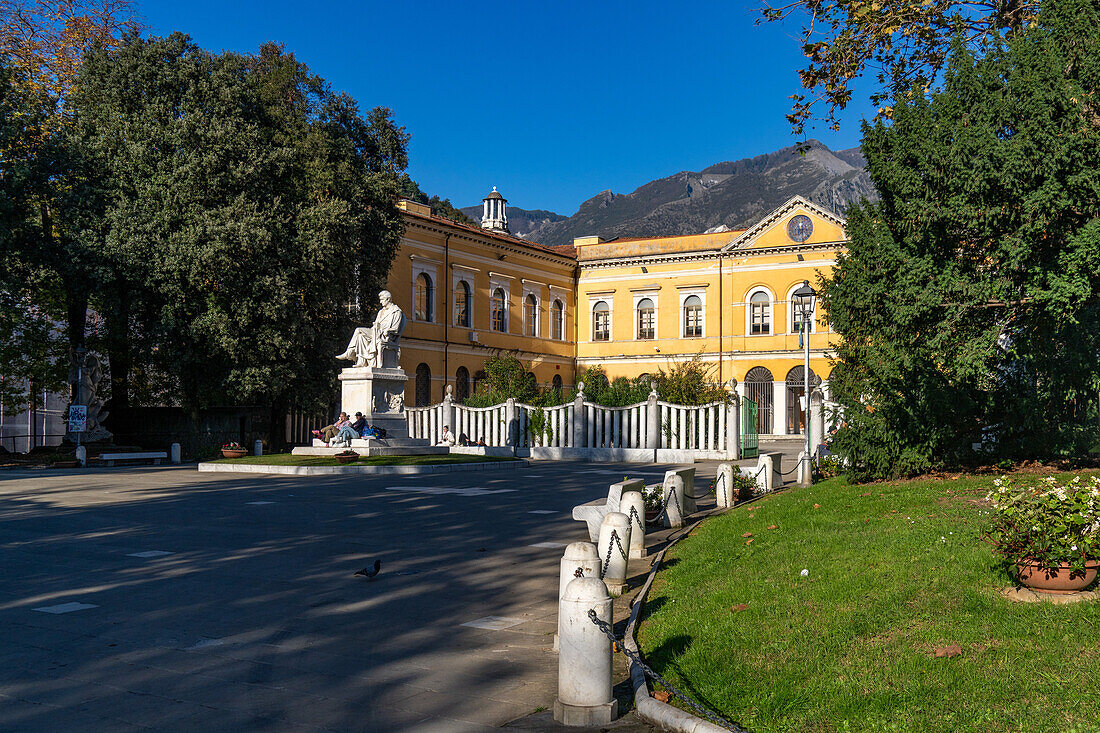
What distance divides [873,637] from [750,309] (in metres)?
46.8

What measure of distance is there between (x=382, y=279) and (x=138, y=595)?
28189 mm

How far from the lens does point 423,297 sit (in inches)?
1763

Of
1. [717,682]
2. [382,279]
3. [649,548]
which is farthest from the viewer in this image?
[382,279]

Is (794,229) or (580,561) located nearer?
(580,561)

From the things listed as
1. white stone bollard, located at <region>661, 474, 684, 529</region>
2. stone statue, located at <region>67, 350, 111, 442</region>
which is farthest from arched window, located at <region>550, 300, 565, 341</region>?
white stone bollard, located at <region>661, 474, 684, 529</region>

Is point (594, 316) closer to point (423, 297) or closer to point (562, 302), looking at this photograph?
point (562, 302)

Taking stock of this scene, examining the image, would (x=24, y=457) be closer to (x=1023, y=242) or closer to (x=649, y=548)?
(x=649, y=548)

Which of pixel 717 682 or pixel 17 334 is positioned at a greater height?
pixel 17 334

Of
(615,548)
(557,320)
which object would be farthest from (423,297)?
(615,548)

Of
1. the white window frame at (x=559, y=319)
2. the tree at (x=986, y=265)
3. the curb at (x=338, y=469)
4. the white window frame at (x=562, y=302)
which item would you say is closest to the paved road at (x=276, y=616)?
the tree at (x=986, y=265)

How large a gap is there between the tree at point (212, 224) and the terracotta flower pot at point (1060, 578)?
25036 mm

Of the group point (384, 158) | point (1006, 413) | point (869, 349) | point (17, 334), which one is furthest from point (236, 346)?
point (1006, 413)

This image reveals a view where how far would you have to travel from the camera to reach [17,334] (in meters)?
28.3

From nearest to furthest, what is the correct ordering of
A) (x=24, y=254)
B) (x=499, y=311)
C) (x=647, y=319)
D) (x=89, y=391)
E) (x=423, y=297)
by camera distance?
(x=24, y=254), (x=89, y=391), (x=423, y=297), (x=499, y=311), (x=647, y=319)
